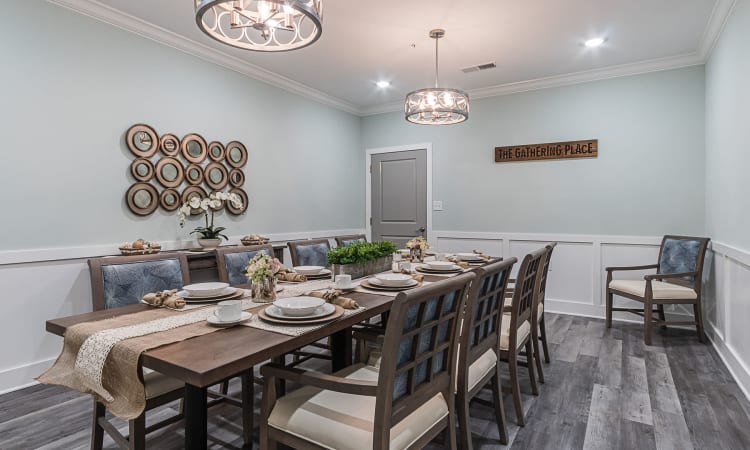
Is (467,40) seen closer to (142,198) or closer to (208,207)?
(208,207)

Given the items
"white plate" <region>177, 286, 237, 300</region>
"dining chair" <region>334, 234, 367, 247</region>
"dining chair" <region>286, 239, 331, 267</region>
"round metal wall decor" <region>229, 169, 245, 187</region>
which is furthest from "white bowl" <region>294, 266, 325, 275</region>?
"round metal wall decor" <region>229, 169, 245, 187</region>

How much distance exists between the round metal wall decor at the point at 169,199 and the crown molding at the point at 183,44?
1268 mm

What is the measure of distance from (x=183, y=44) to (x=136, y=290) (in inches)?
99.1

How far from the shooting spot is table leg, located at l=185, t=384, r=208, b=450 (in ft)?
4.50

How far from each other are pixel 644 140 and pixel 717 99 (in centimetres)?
78

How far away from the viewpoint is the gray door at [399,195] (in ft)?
18.2

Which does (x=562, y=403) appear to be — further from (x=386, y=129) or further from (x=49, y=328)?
(x=386, y=129)

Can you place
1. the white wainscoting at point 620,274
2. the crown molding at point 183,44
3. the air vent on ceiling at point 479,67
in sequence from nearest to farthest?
the white wainscoting at point 620,274 < the crown molding at point 183,44 < the air vent on ceiling at point 479,67

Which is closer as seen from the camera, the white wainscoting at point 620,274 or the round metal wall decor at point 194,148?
the white wainscoting at point 620,274

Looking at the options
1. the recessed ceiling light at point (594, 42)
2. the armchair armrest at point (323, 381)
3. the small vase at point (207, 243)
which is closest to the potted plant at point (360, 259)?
the armchair armrest at point (323, 381)

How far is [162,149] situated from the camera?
11.3ft

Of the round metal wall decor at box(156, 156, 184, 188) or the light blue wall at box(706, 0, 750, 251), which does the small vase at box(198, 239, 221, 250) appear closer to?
the round metal wall decor at box(156, 156, 184, 188)

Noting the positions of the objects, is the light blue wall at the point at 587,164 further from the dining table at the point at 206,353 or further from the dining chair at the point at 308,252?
the dining table at the point at 206,353

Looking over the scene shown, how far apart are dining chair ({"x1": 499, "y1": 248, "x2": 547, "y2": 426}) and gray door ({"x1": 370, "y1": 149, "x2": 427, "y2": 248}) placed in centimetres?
311
